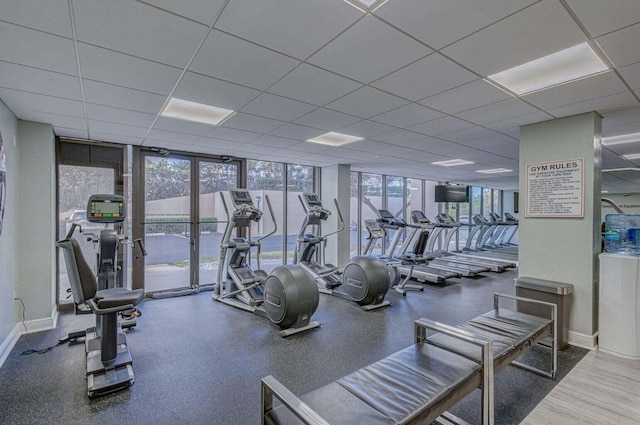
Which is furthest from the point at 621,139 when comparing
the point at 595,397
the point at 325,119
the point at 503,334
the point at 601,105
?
the point at 325,119

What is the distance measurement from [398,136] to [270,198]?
3.27 metres

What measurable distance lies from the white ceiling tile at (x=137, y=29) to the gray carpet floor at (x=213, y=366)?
255 cm

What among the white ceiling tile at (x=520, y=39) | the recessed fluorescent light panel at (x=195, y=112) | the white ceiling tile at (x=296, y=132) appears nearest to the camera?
the white ceiling tile at (x=520, y=39)

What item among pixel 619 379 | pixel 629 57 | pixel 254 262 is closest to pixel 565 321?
pixel 619 379

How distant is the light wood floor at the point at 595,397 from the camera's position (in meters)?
2.20

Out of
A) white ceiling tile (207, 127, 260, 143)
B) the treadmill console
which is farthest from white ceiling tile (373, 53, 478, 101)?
the treadmill console

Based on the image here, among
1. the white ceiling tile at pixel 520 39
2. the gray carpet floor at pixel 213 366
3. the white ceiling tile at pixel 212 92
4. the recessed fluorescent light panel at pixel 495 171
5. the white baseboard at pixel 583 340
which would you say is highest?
the white ceiling tile at pixel 212 92

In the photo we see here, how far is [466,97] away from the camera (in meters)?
3.00

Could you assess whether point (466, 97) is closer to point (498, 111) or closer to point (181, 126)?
point (498, 111)

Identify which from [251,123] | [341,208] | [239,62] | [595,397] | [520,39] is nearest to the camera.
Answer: [520,39]

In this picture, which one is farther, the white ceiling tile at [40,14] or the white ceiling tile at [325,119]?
the white ceiling tile at [325,119]

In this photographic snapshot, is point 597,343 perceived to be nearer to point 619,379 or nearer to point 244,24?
point 619,379

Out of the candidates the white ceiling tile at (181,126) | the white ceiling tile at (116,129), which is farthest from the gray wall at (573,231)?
the white ceiling tile at (116,129)

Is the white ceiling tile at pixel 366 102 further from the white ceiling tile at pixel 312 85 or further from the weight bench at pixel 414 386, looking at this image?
the weight bench at pixel 414 386
